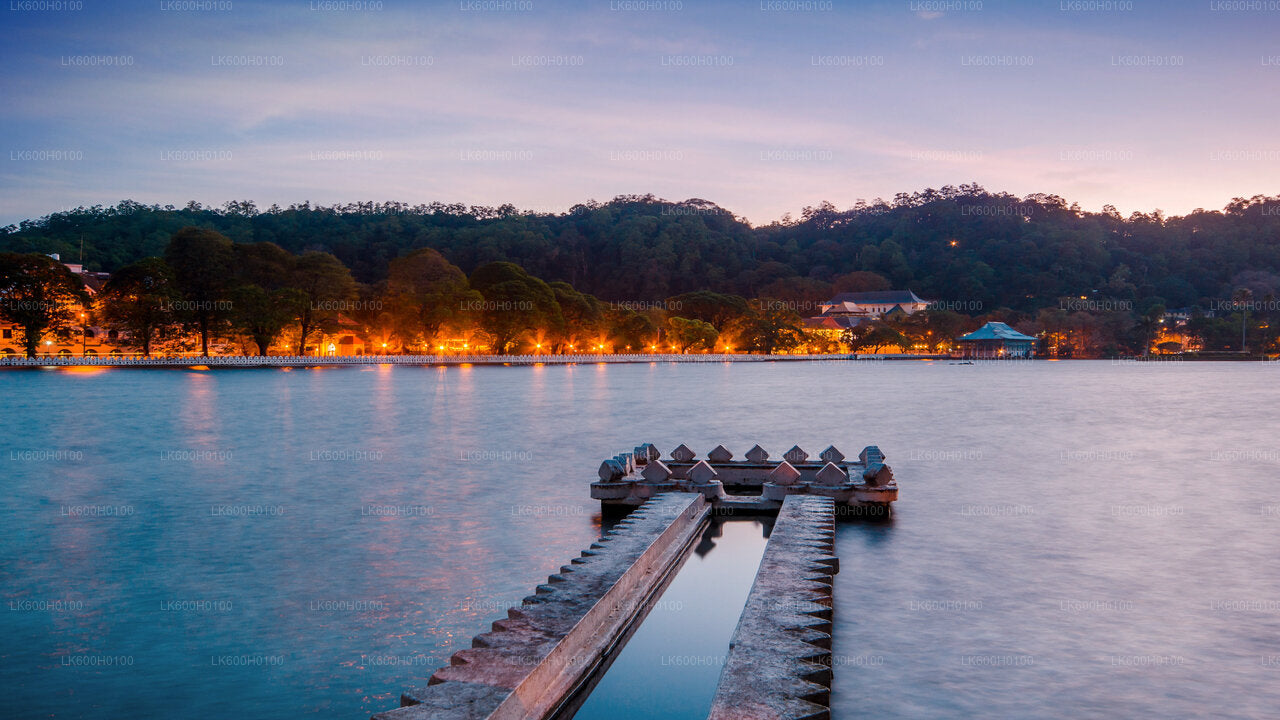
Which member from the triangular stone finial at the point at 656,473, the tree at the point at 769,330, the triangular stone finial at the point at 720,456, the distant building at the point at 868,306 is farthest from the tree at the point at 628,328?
the triangular stone finial at the point at 656,473

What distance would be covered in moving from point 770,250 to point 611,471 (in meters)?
176

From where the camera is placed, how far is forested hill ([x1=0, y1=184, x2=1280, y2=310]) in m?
142

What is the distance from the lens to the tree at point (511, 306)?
302 feet

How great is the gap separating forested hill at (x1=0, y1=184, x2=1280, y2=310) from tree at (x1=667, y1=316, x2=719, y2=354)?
101 ft

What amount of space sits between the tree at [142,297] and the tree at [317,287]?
1104cm

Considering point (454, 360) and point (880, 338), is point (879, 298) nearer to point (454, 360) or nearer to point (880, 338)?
point (880, 338)

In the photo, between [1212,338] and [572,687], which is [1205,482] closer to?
[572,687]

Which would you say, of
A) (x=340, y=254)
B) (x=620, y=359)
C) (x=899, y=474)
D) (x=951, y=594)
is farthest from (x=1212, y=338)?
(x=951, y=594)

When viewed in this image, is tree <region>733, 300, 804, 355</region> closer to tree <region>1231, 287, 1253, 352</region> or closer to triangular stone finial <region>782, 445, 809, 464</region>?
tree <region>1231, 287, 1253, 352</region>

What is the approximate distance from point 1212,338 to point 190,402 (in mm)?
149134

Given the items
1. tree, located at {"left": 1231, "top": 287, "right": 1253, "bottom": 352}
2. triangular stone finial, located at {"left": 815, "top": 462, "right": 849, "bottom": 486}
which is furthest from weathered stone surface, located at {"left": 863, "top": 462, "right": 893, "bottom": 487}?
tree, located at {"left": 1231, "top": 287, "right": 1253, "bottom": 352}

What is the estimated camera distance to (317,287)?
85000 mm

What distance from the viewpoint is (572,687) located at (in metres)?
6.07

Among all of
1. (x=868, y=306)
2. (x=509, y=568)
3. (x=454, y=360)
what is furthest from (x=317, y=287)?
(x=868, y=306)
